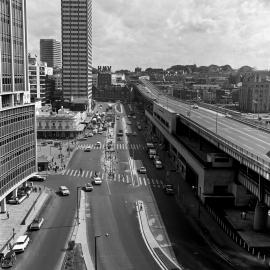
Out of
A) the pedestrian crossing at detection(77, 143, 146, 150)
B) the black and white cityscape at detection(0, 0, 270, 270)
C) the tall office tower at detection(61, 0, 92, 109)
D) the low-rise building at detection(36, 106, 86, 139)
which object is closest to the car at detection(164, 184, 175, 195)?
the black and white cityscape at detection(0, 0, 270, 270)

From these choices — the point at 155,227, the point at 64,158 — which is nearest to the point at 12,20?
the point at 155,227

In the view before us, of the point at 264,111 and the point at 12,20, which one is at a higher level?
the point at 12,20

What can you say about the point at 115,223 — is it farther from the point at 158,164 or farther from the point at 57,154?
the point at 57,154

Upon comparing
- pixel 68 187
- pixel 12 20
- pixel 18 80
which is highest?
pixel 12 20

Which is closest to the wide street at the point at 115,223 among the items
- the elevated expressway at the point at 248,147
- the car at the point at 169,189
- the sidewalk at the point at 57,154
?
the car at the point at 169,189

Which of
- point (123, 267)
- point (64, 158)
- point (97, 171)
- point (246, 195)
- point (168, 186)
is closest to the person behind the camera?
point (123, 267)

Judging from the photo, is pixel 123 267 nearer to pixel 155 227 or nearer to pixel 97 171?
pixel 155 227

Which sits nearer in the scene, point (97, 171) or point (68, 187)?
point (68, 187)
